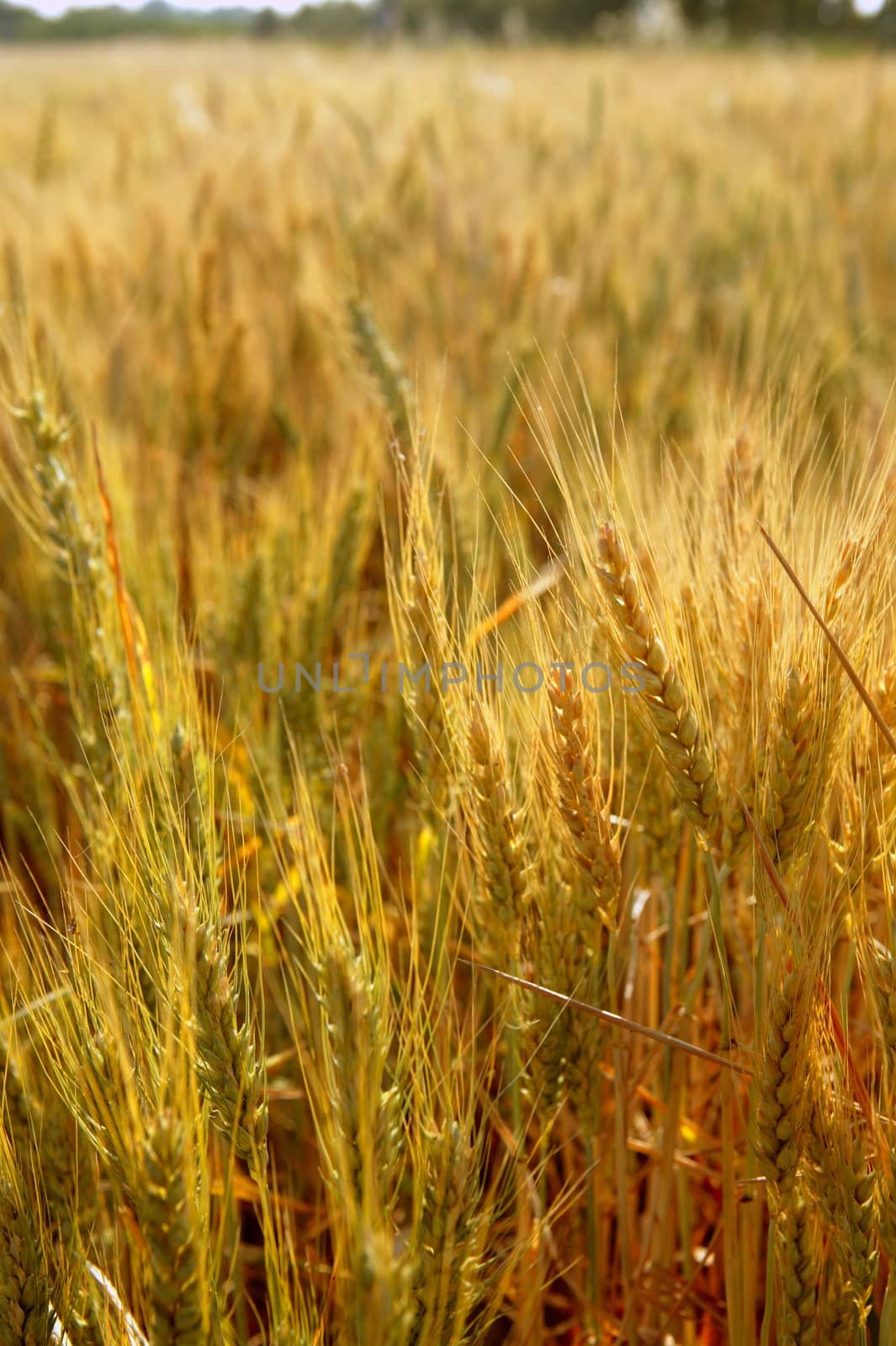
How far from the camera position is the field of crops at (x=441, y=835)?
0.63m

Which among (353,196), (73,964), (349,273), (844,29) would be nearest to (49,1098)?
(73,964)

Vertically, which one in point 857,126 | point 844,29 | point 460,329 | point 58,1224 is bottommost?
point 58,1224

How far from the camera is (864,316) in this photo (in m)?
2.13

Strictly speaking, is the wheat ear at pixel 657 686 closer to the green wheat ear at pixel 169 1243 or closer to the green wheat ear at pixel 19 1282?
the green wheat ear at pixel 169 1243

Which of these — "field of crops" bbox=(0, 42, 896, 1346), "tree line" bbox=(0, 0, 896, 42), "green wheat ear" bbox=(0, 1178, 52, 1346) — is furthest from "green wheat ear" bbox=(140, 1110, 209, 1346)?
"tree line" bbox=(0, 0, 896, 42)

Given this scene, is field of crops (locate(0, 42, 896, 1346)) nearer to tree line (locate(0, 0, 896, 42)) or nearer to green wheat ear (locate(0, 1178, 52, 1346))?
green wheat ear (locate(0, 1178, 52, 1346))

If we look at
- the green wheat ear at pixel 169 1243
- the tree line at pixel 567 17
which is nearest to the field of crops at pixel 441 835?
the green wheat ear at pixel 169 1243

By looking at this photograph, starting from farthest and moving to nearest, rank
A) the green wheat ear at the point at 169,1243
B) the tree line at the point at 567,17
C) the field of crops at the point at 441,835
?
the tree line at the point at 567,17, the field of crops at the point at 441,835, the green wheat ear at the point at 169,1243

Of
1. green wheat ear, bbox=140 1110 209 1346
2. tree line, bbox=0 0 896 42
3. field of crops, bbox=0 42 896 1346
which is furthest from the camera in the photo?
tree line, bbox=0 0 896 42

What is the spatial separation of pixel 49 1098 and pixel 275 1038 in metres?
0.34

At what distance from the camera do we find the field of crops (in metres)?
0.63

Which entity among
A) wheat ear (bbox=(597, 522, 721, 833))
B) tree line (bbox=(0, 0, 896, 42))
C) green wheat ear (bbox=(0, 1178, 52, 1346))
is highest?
tree line (bbox=(0, 0, 896, 42))

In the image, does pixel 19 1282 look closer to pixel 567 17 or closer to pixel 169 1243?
pixel 169 1243

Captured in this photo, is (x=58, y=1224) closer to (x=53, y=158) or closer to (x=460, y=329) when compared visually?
(x=460, y=329)
